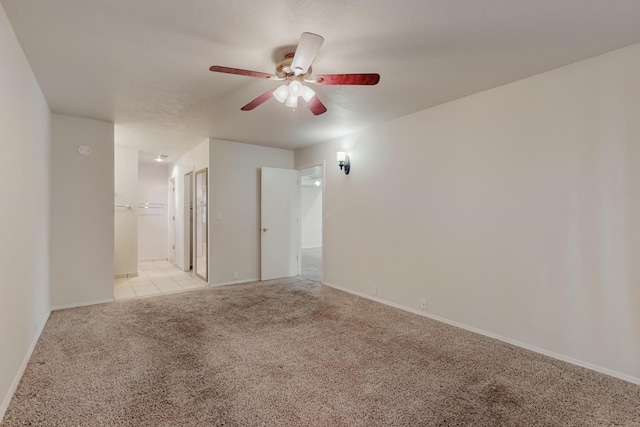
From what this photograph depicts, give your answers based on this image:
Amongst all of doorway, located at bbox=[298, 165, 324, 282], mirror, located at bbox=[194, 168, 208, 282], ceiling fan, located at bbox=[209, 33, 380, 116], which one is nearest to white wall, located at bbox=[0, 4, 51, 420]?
ceiling fan, located at bbox=[209, 33, 380, 116]

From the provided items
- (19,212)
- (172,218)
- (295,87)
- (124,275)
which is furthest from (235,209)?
(295,87)

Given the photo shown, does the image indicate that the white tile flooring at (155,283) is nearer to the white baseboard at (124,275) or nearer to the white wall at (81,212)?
the white baseboard at (124,275)

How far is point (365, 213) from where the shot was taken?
4535 millimetres

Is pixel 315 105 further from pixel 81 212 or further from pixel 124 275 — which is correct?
pixel 124 275

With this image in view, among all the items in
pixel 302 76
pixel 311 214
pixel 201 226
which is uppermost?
pixel 302 76

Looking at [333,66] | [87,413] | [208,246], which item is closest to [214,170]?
[208,246]

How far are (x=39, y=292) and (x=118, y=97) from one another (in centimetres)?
218

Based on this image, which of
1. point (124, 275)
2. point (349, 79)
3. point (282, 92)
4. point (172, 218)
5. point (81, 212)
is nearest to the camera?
point (349, 79)

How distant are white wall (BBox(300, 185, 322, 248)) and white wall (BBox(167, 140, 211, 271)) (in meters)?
4.40

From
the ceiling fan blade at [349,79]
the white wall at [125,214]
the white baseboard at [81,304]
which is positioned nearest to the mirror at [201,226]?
the white wall at [125,214]

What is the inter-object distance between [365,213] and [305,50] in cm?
290

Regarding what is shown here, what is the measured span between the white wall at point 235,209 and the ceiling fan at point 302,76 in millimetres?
2812

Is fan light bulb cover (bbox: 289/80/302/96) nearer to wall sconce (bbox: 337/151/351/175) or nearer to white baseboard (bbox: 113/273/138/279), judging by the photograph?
wall sconce (bbox: 337/151/351/175)

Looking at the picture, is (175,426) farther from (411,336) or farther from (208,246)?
(208,246)
